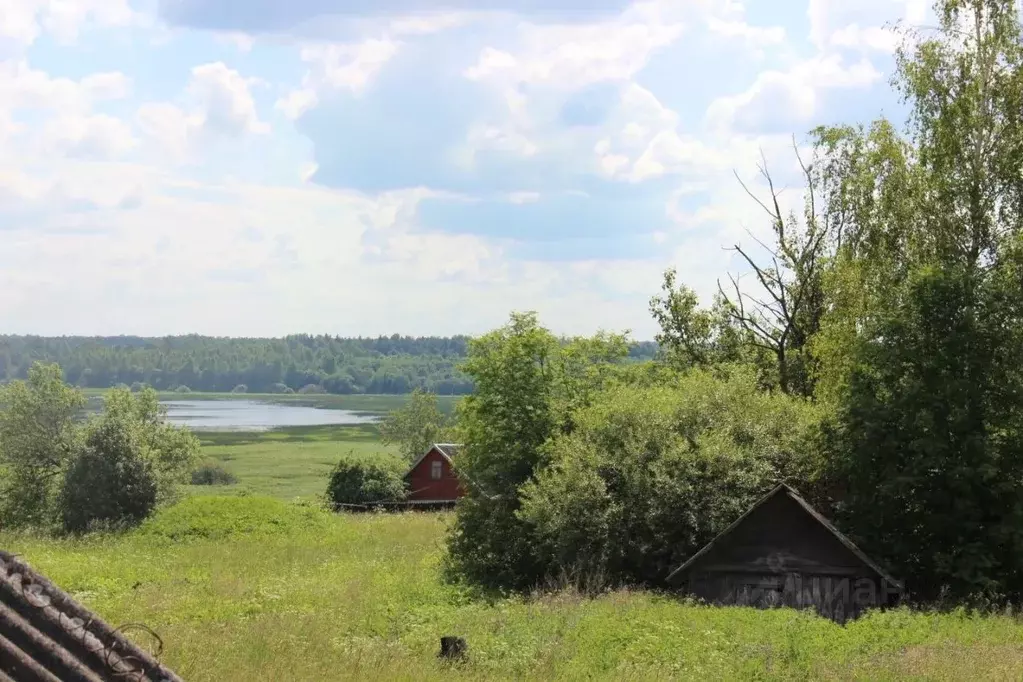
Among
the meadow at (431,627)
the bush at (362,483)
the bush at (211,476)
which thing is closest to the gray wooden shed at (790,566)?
the meadow at (431,627)

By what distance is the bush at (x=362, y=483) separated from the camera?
64.2 metres

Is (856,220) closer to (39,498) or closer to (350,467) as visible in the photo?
(350,467)

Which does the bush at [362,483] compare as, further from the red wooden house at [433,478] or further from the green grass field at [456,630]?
the green grass field at [456,630]

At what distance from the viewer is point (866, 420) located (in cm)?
2547

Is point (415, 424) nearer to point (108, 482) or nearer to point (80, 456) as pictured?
point (80, 456)

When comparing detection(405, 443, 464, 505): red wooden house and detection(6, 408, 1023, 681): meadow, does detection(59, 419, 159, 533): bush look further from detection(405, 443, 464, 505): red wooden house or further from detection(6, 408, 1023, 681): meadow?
detection(405, 443, 464, 505): red wooden house

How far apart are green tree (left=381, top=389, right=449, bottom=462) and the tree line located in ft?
203

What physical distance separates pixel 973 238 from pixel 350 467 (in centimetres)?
4237

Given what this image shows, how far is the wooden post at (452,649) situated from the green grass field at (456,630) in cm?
28

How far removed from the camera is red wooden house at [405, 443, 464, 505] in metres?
72.2

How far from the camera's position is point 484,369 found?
33.2 meters

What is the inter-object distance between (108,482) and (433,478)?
25.7 meters

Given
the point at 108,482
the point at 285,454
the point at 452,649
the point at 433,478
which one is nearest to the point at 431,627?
the point at 452,649

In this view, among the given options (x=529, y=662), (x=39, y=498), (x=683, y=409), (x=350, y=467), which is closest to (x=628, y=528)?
(x=683, y=409)
